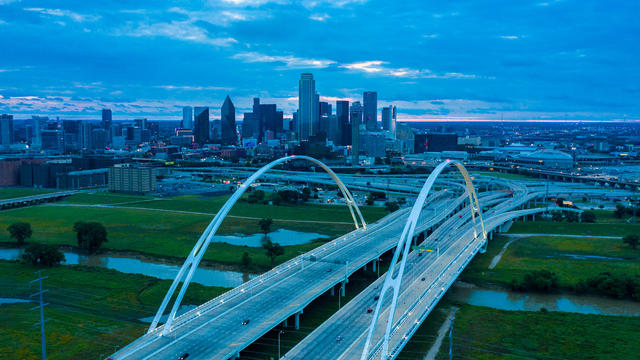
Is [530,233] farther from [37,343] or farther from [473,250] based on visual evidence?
[37,343]

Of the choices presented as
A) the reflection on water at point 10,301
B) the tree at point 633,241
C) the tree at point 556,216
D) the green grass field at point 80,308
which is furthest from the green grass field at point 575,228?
the reflection on water at point 10,301

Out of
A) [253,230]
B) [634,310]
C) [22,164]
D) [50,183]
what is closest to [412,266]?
[634,310]

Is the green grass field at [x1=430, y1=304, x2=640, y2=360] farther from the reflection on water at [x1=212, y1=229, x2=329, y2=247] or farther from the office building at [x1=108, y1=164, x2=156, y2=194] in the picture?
the office building at [x1=108, y1=164, x2=156, y2=194]

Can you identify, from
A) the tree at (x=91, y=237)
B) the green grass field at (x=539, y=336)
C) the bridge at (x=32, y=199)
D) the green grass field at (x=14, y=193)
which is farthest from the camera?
the green grass field at (x=14, y=193)

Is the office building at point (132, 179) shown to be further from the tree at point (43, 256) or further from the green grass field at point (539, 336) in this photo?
the green grass field at point (539, 336)

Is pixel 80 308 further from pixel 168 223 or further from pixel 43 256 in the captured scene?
pixel 168 223
